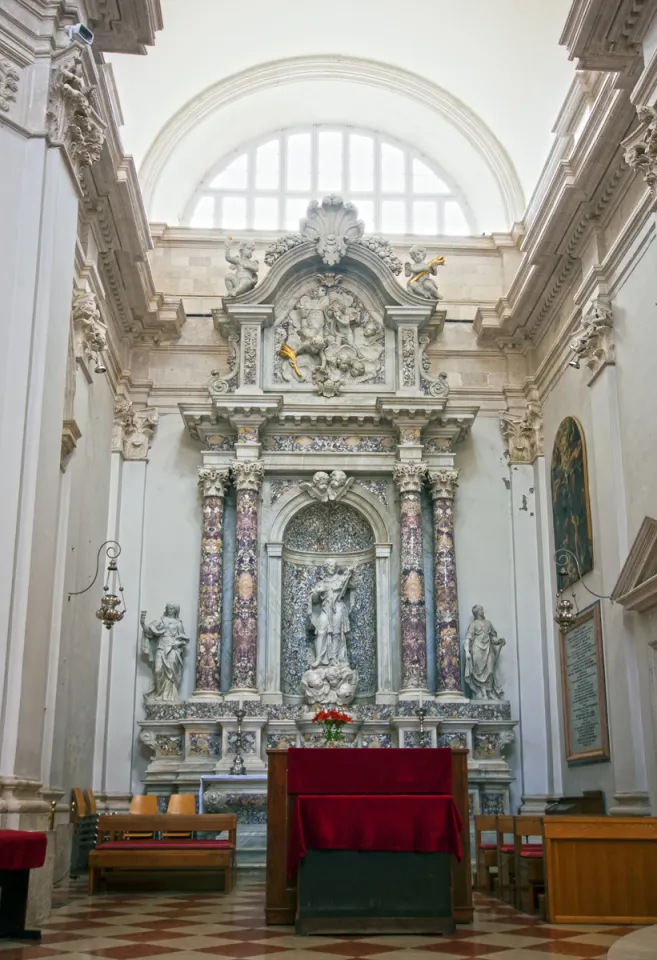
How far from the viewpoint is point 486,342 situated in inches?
666

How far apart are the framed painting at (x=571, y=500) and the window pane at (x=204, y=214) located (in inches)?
288

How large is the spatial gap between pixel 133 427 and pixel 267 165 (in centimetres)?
576

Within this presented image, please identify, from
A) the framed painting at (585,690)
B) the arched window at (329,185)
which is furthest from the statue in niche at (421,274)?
the framed painting at (585,690)

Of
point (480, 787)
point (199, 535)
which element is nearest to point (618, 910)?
point (480, 787)

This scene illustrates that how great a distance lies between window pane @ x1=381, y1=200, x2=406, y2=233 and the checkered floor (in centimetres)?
1277

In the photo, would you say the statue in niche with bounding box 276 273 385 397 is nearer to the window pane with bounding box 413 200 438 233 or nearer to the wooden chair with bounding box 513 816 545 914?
the window pane with bounding box 413 200 438 233

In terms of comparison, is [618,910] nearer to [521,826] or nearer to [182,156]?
[521,826]

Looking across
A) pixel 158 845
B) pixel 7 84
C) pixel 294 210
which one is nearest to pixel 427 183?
pixel 294 210

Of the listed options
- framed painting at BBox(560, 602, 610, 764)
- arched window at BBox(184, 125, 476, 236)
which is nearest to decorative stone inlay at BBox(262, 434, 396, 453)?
framed painting at BBox(560, 602, 610, 764)

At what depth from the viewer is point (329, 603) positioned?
A: 15500 millimetres

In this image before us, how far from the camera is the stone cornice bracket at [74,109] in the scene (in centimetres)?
909

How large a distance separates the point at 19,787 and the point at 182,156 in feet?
43.6

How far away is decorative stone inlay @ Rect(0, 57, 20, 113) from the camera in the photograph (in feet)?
29.0

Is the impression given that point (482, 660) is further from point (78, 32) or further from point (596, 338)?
point (78, 32)
